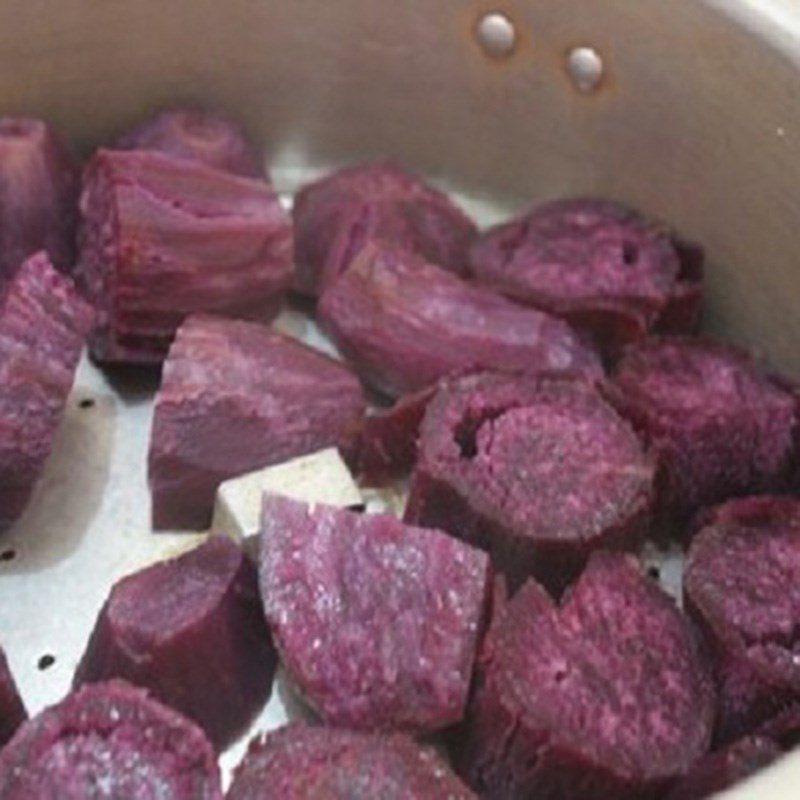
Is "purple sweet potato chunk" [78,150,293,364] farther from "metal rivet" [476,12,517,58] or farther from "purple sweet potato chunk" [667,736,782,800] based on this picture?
"purple sweet potato chunk" [667,736,782,800]

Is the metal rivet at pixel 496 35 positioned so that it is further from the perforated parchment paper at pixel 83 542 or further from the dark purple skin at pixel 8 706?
the dark purple skin at pixel 8 706

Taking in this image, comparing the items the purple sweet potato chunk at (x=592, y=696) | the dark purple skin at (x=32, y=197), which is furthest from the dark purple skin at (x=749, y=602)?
the dark purple skin at (x=32, y=197)

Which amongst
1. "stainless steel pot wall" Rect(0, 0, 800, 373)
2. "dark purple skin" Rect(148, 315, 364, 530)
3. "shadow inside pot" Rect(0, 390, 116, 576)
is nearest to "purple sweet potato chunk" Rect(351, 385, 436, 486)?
"dark purple skin" Rect(148, 315, 364, 530)

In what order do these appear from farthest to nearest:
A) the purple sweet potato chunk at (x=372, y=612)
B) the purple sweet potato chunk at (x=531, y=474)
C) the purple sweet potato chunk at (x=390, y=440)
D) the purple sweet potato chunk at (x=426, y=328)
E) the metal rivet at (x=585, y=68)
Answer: the metal rivet at (x=585, y=68) < the purple sweet potato chunk at (x=426, y=328) < the purple sweet potato chunk at (x=390, y=440) < the purple sweet potato chunk at (x=531, y=474) < the purple sweet potato chunk at (x=372, y=612)

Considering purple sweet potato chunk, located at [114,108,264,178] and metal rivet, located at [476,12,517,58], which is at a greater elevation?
metal rivet, located at [476,12,517,58]

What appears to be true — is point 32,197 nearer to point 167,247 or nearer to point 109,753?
point 167,247

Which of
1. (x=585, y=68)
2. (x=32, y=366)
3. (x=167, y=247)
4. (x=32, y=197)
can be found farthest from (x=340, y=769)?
(x=585, y=68)

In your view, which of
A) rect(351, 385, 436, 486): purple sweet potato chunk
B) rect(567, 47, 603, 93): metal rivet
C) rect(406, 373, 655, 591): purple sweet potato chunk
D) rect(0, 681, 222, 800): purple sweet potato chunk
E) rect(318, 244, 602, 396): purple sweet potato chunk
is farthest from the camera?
rect(567, 47, 603, 93): metal rivet
